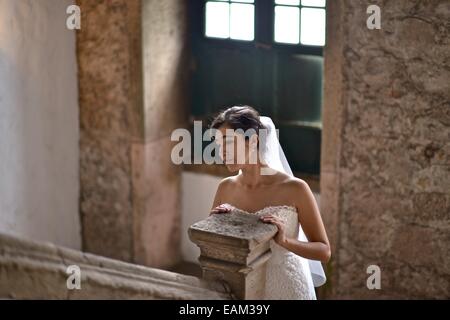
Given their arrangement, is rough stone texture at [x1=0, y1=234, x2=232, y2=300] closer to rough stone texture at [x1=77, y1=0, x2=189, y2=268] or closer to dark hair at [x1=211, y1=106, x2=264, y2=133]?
dark hair at [x1=211, y1=106, x2=264, y2=133]

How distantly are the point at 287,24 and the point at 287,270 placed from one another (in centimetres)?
309

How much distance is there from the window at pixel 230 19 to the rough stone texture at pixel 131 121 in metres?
0.22

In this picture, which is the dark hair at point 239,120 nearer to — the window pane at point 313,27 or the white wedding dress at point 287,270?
the white wedding dress at point 287,270

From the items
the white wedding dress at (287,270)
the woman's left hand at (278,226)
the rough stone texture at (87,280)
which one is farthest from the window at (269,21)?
the rough stone texture at (87,280)

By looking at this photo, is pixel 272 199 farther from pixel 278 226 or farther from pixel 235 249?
pixel 235 249

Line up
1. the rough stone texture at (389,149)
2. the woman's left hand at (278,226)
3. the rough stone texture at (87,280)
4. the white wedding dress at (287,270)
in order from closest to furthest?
the rough stone texture at (87,280) < the woman's left hand at (278,226) < the white wedding dress at (287,270) < the rough stone texture at (389,149)

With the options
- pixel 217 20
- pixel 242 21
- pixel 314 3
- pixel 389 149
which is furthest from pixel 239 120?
pixel 217 20

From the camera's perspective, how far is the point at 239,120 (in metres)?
3.78

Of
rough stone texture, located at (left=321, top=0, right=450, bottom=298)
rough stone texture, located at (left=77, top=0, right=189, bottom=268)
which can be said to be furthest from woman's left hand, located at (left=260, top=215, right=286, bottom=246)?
rough stone texture, located at (left=77, top=0, right=189, bottom=268)

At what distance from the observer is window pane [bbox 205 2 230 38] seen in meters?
6.57

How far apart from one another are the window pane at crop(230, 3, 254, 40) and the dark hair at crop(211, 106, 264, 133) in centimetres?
276

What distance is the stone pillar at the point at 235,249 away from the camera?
10.5 feet
